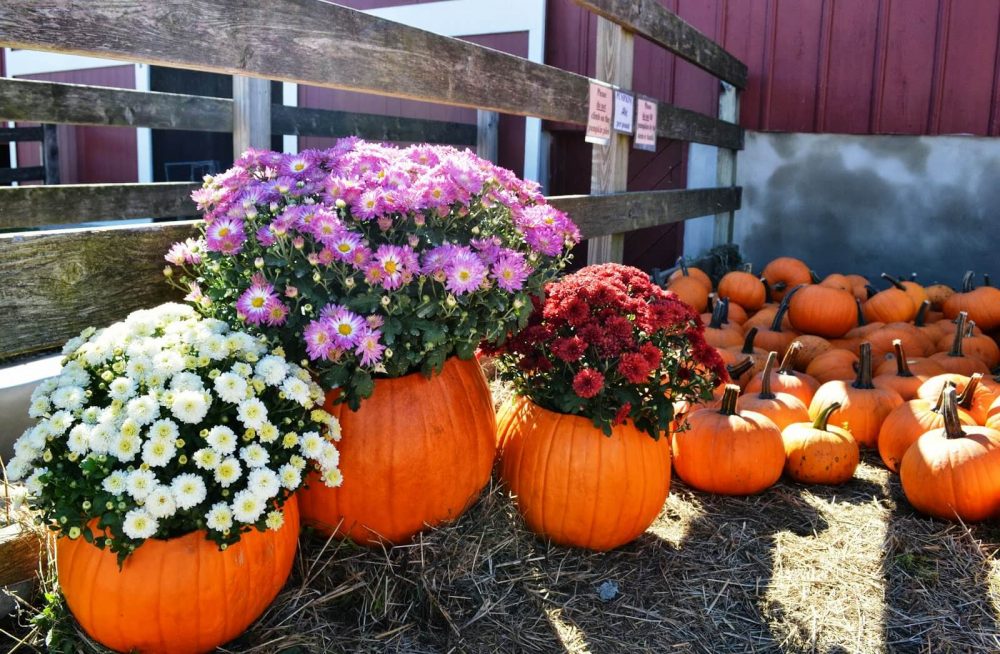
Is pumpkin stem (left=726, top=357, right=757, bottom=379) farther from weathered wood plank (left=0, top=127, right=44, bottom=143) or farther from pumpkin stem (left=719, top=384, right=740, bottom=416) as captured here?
weathered wood plank (left=0, top=127, right=44, bottom=143)

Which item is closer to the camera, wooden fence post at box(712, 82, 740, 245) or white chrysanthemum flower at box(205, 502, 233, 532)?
white chrysanthemum flower at box(205, 502, 233, 532)

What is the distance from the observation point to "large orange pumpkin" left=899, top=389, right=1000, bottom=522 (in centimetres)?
253

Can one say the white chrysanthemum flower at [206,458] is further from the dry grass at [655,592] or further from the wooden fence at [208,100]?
the wooden fence at [208,100]

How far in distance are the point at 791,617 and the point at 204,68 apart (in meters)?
1.87

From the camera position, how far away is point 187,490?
157cm

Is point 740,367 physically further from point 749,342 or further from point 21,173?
point 21,173

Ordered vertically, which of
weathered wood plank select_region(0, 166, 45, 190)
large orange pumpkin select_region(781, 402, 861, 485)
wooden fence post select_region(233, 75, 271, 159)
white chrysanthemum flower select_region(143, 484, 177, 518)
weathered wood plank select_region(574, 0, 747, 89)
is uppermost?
weathered wood plank select_region(574, 0, 747, 89)

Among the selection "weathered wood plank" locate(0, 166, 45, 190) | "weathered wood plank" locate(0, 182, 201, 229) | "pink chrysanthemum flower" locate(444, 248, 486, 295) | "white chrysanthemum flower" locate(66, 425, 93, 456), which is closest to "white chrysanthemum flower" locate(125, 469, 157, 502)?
"white chrysanthemum flower" locate(66, 425, 93, 456)

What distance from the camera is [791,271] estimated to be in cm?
514

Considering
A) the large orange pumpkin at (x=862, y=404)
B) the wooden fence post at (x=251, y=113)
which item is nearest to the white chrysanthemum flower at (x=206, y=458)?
the wooden fence post at (x=251, y=113)

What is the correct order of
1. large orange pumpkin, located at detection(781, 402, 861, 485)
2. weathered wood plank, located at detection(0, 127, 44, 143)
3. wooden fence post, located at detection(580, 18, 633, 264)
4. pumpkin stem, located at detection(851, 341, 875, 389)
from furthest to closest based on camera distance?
weathered wood plank, located at detection(0, 127, 44, 143)
wooden fence post, located at detection(580, 18, 633, 264)
pumpkin stem, located at detection(851, 341, 875, 389)
large orange pumpkin, located at detection(781, 402, 861, 485)

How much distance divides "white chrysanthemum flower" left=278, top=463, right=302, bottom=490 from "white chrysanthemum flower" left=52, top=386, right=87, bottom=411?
394 mm

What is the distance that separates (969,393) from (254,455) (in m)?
2.48

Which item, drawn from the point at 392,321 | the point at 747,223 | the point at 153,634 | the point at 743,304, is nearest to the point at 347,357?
the point at 392,321
